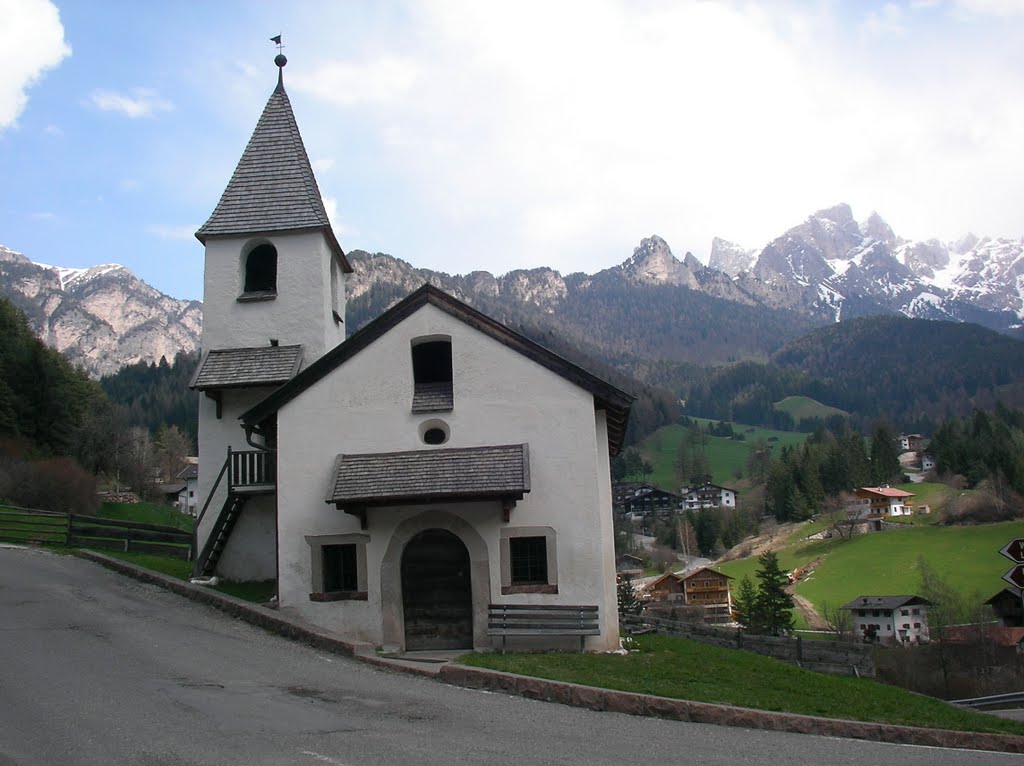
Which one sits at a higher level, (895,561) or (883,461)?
(883,461)

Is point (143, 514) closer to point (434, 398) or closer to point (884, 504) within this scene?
point (434, 398)

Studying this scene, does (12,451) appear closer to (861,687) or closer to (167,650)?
(167,650)

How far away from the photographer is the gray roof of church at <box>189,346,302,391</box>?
2283 centimetres

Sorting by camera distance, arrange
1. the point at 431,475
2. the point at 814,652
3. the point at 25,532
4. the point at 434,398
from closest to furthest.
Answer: the point at 431,475 → the point at 434,398 → the point at 814,652 → the point at 25,532

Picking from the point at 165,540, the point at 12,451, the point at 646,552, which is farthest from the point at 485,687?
the point at 646,552

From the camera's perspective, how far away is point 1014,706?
69.1 ft

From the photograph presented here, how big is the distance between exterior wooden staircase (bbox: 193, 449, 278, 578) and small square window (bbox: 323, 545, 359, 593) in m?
3.51

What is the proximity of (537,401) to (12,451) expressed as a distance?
143ft

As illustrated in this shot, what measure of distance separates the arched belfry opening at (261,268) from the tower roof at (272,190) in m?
0.83

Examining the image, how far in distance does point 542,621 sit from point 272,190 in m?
14.6

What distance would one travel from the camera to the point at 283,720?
10594 millimetres

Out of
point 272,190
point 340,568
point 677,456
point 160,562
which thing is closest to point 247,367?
point 272,190

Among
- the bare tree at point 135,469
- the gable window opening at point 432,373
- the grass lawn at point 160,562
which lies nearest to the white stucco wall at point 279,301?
the gable window opening at point 432,373

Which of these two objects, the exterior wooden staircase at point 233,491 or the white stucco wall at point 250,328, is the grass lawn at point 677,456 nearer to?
the white stucco wall at point 250,328
